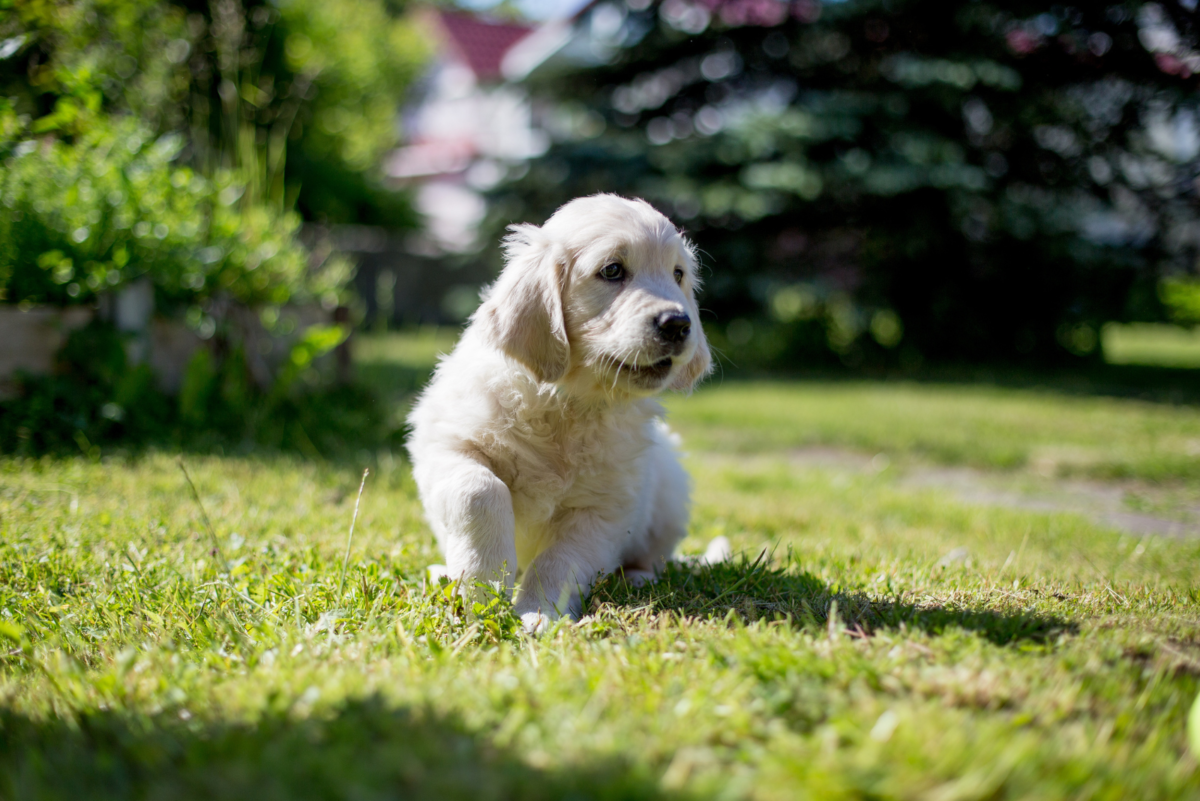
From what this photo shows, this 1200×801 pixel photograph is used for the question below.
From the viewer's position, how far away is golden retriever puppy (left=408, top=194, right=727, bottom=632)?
8.11 ft

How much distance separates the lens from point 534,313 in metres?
2.61

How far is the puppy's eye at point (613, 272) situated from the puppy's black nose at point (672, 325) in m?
0.26

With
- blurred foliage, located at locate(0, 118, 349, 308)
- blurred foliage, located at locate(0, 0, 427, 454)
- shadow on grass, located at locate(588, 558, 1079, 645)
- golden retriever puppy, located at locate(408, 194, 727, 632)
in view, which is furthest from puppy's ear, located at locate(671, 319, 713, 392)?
blurred foliage, located at locate(0, 118, 349, 308)

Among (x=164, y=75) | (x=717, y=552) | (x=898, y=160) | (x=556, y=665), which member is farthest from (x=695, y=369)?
(x=898, y=160)

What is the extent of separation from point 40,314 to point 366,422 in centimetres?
176

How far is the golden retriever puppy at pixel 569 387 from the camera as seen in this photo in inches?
97.3

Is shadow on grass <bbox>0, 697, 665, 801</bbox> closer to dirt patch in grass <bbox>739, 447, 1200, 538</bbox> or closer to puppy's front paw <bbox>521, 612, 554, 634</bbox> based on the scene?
puppy's front paw <bbox>521, 612, 554, 634</bbox>

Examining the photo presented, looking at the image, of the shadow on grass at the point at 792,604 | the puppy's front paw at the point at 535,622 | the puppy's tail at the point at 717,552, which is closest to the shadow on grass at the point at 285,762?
the puppy's front paw at the point at 535,622

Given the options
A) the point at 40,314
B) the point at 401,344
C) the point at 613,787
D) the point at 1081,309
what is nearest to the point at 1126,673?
the point at 613,787

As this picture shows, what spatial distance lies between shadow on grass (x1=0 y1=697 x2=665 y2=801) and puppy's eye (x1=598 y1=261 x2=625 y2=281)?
1.46 m

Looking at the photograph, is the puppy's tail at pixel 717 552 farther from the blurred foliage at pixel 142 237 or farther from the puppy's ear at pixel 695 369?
the blurred foliage at pixel 142 237

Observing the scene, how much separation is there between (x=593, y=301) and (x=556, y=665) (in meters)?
1.17

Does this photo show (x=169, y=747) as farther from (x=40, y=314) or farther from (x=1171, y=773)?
(x=40, y=314)

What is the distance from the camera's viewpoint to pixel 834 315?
1243cm
